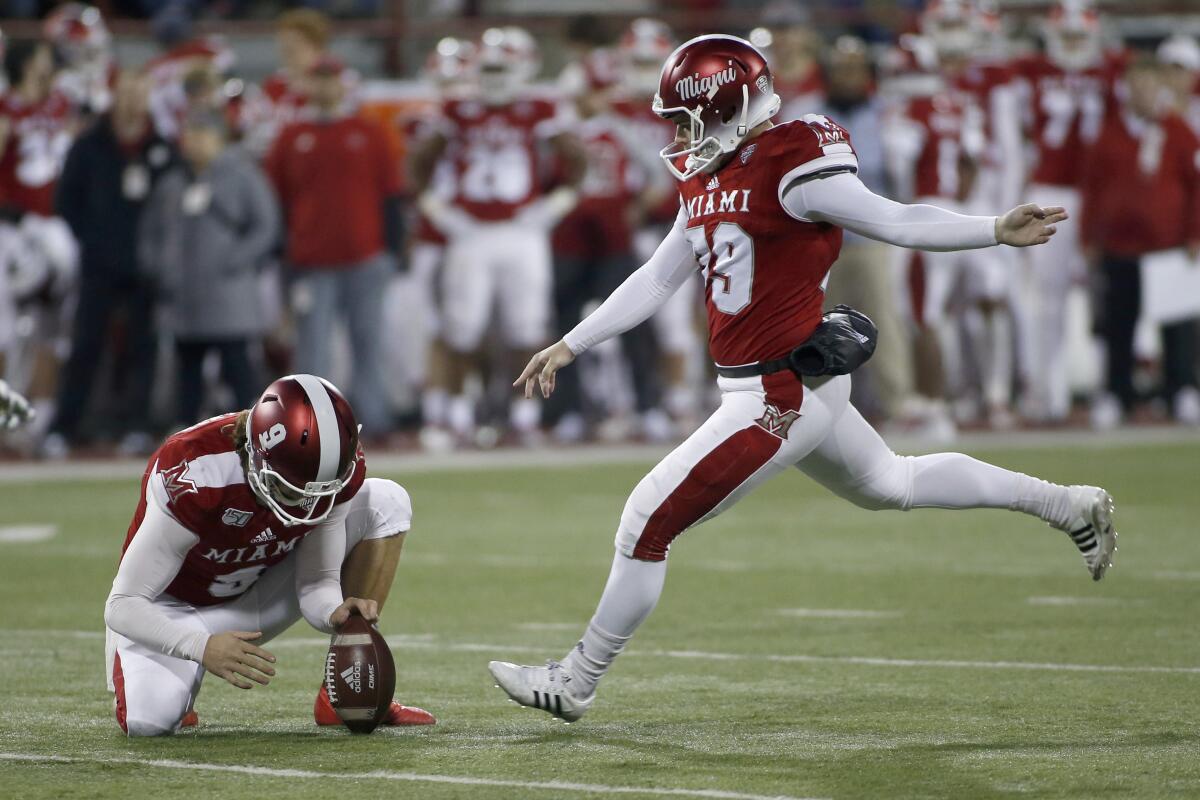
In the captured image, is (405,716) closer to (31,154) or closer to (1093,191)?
(31,154)

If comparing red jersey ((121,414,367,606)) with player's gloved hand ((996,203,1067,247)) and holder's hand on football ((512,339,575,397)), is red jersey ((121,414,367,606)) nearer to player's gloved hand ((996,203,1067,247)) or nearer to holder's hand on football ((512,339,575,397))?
holder's hand on football ((512,339,575,397))

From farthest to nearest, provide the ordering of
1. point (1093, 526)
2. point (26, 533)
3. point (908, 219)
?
point (26, 533) → point (1093, 526) → point (908, 219)

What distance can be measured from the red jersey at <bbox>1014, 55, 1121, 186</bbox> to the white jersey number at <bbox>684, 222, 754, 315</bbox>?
30.8 feet

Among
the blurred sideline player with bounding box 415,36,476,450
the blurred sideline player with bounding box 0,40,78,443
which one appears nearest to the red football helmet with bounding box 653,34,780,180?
the blurred sideline player with bounding box 415,36,476,450

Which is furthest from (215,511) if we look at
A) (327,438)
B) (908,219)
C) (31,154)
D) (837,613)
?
(31,154)

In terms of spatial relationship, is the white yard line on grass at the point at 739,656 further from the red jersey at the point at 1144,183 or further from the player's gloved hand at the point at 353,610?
the red jersey at the point at 1144,183

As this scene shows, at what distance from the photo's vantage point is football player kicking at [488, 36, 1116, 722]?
5246mm

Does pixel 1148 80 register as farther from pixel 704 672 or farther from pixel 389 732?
pixel 389 732

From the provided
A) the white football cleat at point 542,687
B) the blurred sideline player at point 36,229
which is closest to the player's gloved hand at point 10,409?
the white football cleat at point 542,687

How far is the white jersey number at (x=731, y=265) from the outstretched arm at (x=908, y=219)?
0.55ft

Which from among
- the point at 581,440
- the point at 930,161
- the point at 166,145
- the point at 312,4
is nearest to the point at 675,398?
the point at 581,440

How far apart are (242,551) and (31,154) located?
29.2ft

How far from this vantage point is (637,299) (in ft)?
18.4

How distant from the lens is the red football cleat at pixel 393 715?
5344 mm
